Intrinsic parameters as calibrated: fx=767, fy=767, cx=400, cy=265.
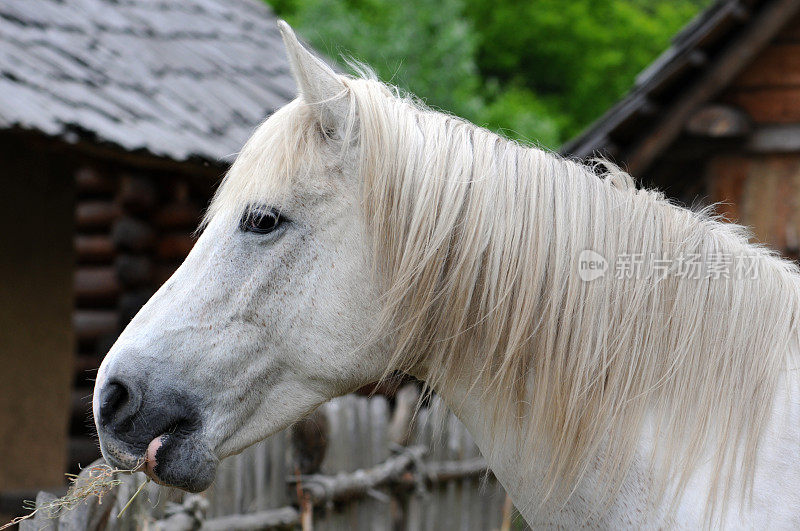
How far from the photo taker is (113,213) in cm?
528

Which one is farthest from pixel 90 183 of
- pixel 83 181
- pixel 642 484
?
pixel 642 484

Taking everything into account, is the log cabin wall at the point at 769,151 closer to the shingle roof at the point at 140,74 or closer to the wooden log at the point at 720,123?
the wooden log at the point at 720,123

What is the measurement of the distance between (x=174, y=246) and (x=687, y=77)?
3575 millimetres

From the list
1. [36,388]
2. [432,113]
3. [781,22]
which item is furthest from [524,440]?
[781,22]

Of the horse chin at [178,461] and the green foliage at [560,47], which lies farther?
the green foliage at [560,47]

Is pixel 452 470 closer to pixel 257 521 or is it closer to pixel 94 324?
pixel 257 521

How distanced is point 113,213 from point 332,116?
4.03 metres

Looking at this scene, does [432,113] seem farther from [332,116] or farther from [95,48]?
[95,48]

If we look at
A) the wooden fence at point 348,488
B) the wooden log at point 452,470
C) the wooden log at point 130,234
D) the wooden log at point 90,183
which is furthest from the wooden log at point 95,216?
the wooden log at point 452,470

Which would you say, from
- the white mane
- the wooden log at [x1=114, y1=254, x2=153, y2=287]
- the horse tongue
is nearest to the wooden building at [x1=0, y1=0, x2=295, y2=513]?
the wooden log at [x1=114, y1=254, x2=153, y2=287]

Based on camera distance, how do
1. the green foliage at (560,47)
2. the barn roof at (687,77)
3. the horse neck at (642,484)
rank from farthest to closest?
the green foliage at (560,47) → the barn roof at (687,77) → the horse neck at (642,484)

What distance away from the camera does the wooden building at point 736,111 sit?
15.3 feet

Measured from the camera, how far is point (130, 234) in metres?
5.01

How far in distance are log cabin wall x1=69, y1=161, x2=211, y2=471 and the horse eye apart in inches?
131
